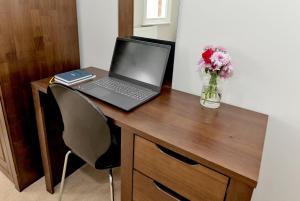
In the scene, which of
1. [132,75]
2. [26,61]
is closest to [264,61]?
[132,75]

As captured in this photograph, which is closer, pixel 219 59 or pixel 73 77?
pixel 219 59

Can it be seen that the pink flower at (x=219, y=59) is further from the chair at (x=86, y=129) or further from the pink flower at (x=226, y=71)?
the chair at (x=86, y=129)

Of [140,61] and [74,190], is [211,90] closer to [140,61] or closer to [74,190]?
[140,61]

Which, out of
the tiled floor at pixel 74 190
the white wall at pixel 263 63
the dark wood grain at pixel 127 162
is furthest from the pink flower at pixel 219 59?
the tiled floor at pixel 74 190

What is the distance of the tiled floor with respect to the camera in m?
1.51

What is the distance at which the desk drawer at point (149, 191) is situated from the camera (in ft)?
2.91

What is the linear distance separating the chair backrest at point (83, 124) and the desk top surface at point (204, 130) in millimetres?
74

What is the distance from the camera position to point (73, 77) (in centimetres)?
128

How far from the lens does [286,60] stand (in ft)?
3.03

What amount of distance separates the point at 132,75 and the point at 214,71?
0.46 m

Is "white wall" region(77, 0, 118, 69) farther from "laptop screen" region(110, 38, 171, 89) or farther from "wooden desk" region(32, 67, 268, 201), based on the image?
"wooden desk" region(32, 67, 268, 201)

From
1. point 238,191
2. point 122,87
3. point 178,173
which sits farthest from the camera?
point 122,87

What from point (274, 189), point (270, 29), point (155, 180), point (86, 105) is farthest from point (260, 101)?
point (86, 105)

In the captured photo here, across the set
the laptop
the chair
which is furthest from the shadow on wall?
the chair
